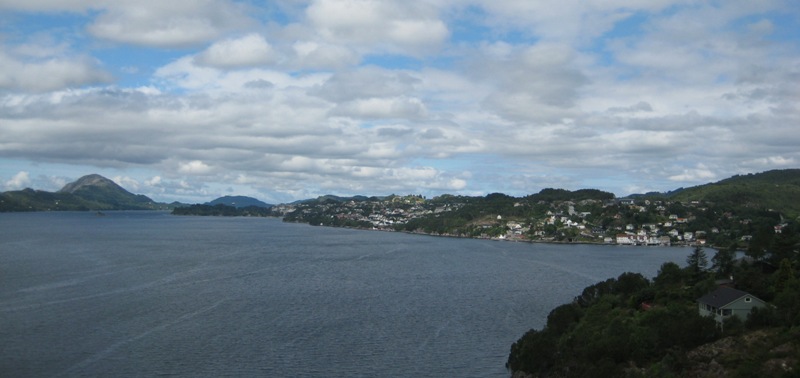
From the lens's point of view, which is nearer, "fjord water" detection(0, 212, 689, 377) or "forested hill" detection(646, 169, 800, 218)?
"fjord water" detection(0, 212, 689, 377)

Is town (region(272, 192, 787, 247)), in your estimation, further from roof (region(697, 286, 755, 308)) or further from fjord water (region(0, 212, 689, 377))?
roof (region(697, 286, 755, 308))

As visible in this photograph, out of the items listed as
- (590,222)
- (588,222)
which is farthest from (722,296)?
(590,222)

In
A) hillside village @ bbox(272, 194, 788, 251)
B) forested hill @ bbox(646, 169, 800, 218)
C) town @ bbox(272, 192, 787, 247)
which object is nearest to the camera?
town @ bbox(272, 192, 787, 247)

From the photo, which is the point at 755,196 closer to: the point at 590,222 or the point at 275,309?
the point at 590,222

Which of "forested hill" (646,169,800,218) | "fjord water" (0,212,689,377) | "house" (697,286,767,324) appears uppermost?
"forested hill" (646,169,800,218)

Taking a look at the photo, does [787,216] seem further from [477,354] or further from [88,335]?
[88,335]

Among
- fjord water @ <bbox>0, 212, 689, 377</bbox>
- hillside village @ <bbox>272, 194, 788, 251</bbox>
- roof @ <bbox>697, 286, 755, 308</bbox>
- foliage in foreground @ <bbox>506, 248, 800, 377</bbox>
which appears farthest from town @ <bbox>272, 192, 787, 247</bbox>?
roof @ <bbox>697, 286, 755, 308</bbox>
